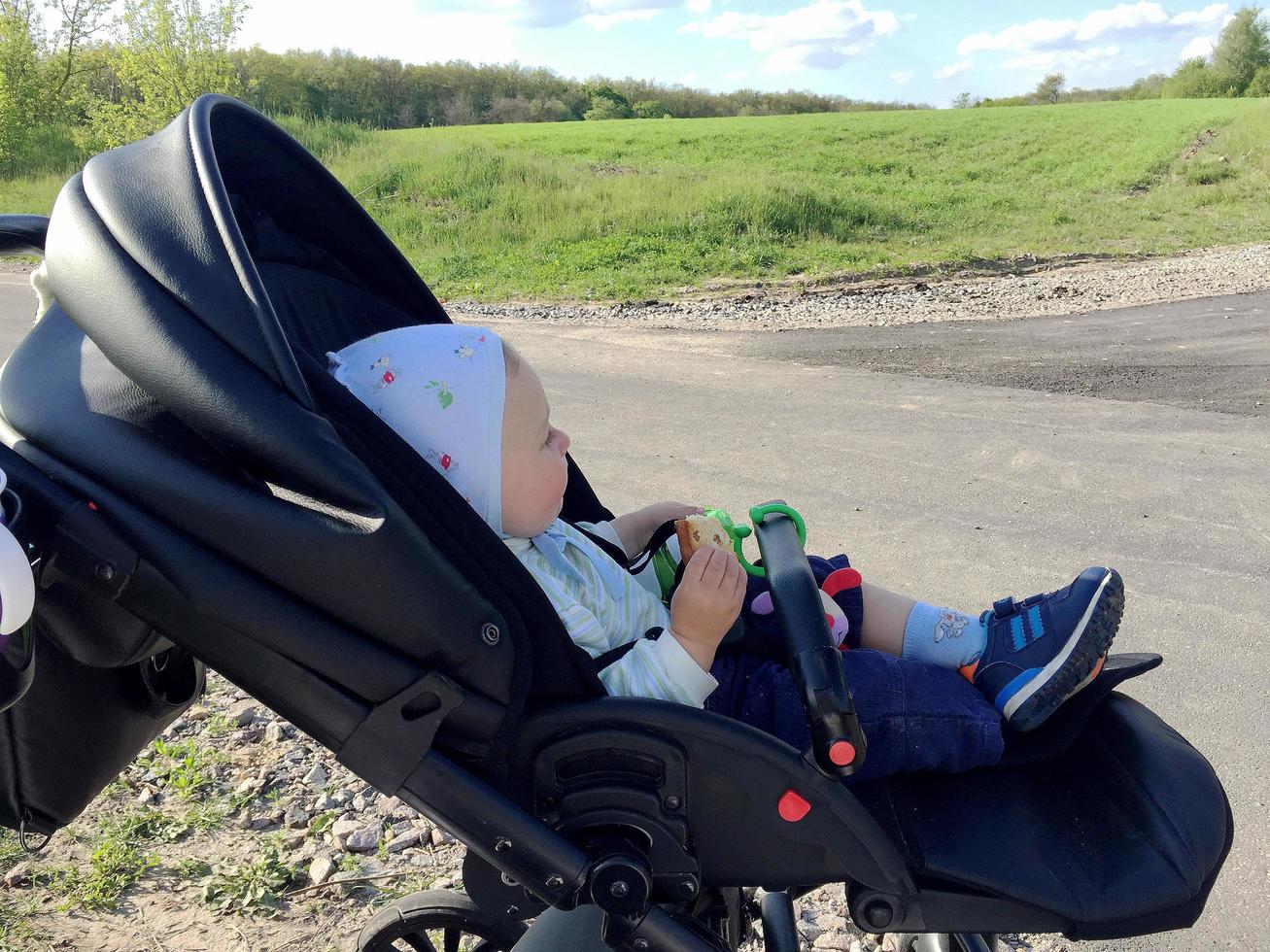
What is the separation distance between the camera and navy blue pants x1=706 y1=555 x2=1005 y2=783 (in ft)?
5.38

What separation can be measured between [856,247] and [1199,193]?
968 cm

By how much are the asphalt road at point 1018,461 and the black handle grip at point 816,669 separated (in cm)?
129

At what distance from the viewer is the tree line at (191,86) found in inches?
723

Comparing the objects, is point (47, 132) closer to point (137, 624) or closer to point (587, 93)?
point (137, 624)

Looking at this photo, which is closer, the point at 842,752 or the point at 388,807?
the point at 842,752

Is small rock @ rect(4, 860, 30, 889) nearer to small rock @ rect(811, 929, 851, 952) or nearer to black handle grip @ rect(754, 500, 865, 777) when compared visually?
small rock @ rect(811, 929, 851, 952)

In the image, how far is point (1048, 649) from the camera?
1820 mm

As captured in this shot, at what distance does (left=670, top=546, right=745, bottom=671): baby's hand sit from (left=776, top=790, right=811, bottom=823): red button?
0.80 ft

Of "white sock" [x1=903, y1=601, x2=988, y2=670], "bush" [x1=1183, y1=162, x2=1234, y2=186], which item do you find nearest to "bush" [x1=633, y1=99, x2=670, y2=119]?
"bush" [x1=1183, y1=162, x2=1234, y2=186]

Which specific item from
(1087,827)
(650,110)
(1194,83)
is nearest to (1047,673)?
(1087,827)

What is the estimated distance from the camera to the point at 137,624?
1360 millimetres

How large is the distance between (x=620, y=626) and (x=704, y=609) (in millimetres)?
210

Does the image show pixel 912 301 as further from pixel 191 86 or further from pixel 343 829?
pixel 191 86

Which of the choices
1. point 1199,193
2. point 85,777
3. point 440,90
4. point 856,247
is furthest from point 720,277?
point 440,90
